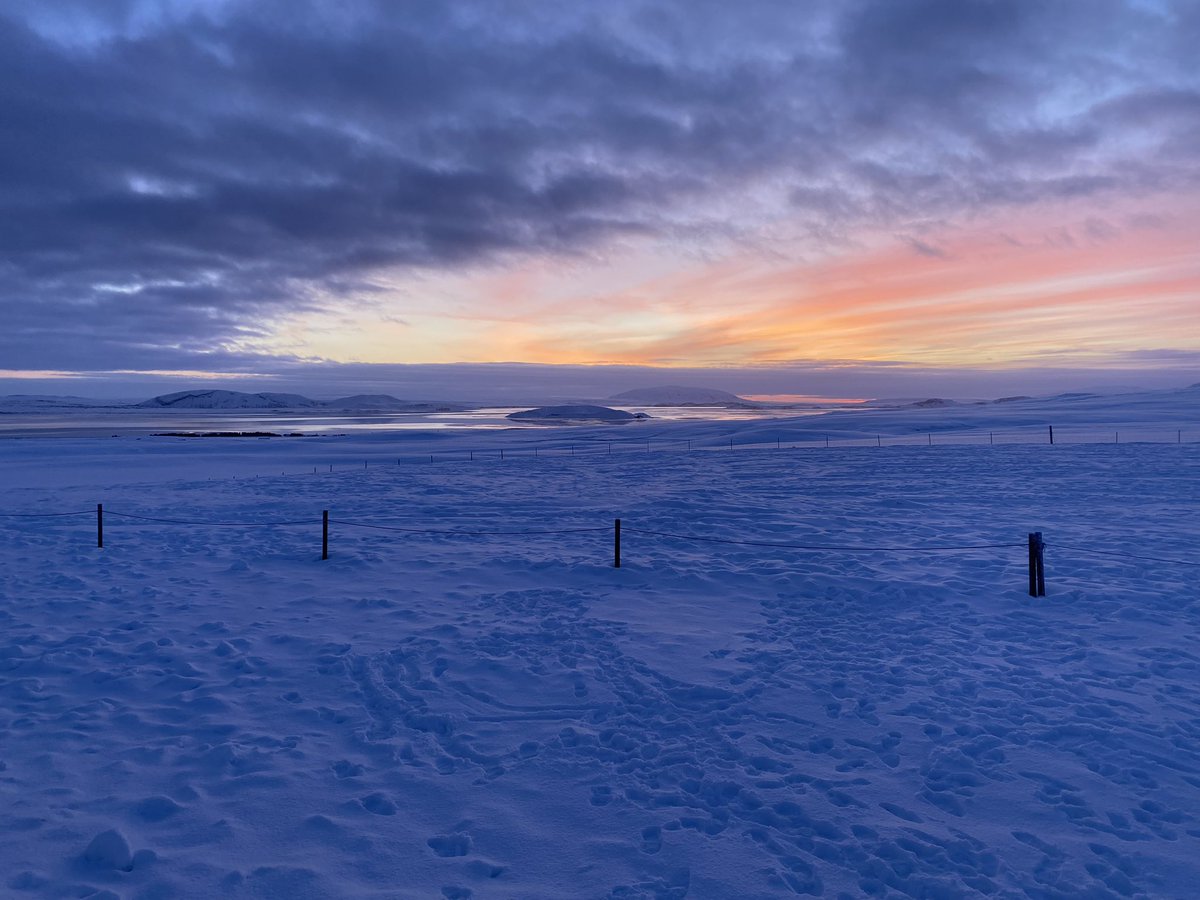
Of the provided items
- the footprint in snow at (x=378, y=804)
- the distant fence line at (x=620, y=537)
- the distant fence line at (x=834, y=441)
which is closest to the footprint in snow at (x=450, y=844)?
the footprint in snow at (x=378, y=804)

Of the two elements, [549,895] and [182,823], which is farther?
[182,823]

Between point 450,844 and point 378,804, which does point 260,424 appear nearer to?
point 378,804

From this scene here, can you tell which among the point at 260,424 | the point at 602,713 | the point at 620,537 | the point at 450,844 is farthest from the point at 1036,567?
the point at 260,424

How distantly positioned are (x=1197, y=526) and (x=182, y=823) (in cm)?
2088

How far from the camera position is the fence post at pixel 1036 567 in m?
11.7

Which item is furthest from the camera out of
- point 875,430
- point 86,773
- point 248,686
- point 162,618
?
point 875,430

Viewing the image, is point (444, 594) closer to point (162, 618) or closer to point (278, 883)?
point (162, 618)

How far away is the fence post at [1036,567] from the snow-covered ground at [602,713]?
1.01 ft

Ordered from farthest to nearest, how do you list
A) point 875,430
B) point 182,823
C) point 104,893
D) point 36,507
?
point 875,430 < point 36,507 < point 182,823 < point 104,893

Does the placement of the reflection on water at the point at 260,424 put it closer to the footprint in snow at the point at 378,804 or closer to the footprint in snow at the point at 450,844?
the footprint in snow at the point at 378,804

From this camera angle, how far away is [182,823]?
19.0 feet

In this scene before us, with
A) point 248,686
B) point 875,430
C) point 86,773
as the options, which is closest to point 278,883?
point 86,773

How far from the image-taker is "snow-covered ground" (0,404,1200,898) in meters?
5.36

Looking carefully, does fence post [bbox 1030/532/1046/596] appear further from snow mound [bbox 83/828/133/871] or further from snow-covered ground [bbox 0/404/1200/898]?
snow mound [bbox 83/828/133/871]
